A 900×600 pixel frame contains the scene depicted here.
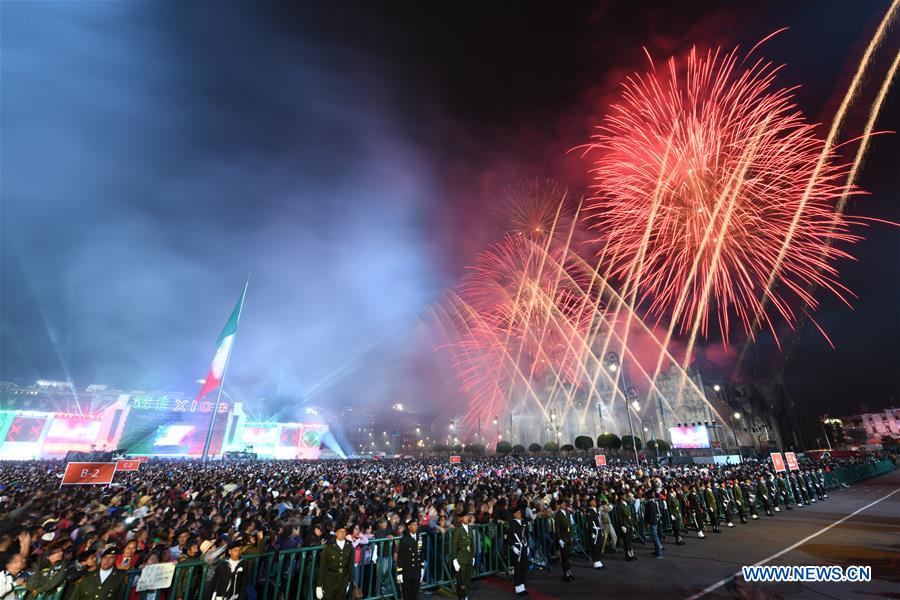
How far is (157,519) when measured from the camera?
466 inches

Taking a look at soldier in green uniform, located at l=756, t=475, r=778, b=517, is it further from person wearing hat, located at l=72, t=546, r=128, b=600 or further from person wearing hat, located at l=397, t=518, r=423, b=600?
person wearing hat, located at l=72, t=546, r=128, b=600

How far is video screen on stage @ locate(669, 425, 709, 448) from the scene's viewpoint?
45816mm

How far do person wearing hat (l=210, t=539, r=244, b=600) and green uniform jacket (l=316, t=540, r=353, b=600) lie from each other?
1338 mm

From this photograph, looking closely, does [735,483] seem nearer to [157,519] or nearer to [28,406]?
[157,519]

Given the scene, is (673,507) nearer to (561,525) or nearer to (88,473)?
(561,525)

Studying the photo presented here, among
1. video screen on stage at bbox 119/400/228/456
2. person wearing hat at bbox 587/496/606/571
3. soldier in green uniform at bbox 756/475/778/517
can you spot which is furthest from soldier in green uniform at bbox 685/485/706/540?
video screen on stage at bbox 119/400/228/456

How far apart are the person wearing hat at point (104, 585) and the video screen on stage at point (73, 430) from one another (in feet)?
269

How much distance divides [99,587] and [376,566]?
5.26m

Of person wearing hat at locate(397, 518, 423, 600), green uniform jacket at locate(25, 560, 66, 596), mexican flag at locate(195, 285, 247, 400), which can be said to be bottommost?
person wearing hat at locate(397, 518, 423, 600)

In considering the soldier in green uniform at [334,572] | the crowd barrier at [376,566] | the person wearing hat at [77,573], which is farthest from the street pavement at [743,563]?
the person wearing hat at [77,573]

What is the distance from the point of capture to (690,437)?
Result: 156 feet

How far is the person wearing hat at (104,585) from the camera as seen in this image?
18.8 ft

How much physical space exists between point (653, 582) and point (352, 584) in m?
6.94

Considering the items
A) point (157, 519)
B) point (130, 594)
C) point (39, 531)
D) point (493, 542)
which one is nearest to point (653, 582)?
point (493, 542)
